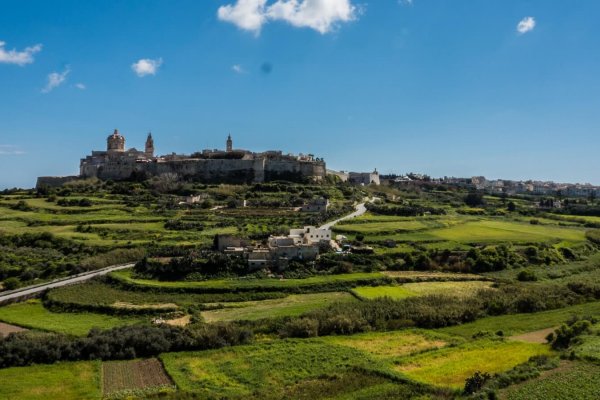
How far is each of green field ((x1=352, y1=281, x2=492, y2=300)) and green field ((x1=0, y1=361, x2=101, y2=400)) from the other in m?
15.7

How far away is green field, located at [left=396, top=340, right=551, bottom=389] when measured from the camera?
19062mm

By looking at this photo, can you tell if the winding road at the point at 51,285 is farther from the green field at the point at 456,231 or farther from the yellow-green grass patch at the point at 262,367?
the green field at the point at 456,231

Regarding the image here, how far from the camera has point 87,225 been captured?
47.6 m

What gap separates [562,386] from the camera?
16.8 metres

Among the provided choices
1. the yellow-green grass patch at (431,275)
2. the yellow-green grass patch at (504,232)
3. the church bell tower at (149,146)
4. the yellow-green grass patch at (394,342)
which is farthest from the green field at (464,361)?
the church bell tower at (149,146)

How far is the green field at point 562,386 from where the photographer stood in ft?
53.2

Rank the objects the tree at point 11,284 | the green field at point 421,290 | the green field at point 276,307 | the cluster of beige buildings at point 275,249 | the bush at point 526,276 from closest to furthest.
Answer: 1. the green field at point 276,307
2. the tree at point 11,284
3. the green field at point 421,290
4. the cluster of beige buildings at point 275,249
5. the bush at point 526,276

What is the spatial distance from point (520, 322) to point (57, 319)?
74.3 feet

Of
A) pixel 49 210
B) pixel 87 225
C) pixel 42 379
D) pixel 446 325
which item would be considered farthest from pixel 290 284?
pixel 49 210

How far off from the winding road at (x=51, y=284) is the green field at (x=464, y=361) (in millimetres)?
20471

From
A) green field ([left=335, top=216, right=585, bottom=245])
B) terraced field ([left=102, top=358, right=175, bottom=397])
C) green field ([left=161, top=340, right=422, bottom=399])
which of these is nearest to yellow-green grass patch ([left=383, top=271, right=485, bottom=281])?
green field ([left=335, top=216, right=585, bottom=245])

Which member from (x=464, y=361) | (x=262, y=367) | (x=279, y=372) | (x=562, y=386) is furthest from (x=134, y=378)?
(x=562, y=386)

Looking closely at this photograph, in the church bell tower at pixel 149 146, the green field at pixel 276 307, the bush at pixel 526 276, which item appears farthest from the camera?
the church bell tower at pixel 149 146

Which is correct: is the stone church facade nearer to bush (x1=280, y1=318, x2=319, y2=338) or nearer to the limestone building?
the limestone building
